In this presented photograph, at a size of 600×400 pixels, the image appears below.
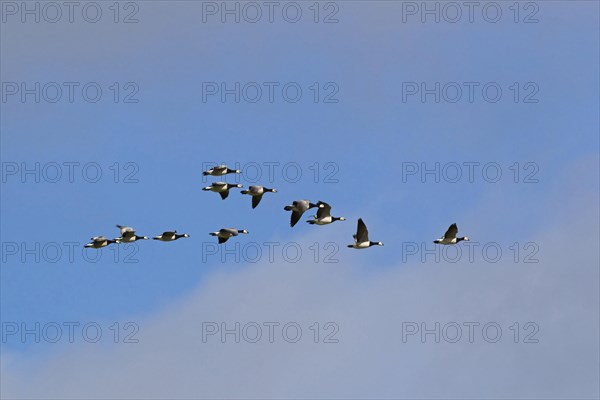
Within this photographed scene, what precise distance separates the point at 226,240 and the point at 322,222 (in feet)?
14.1

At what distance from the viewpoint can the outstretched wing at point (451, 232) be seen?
109000mm

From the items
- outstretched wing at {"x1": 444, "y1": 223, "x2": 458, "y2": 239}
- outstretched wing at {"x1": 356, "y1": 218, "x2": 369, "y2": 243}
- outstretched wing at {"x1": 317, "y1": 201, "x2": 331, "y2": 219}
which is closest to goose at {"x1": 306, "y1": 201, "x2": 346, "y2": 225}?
outstretched wing at {"x1": 317, "y1": 201, "x2": 331, "y2": 219}

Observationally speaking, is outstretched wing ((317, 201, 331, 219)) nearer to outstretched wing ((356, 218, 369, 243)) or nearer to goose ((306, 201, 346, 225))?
goose ((306, 201, 346, 225))

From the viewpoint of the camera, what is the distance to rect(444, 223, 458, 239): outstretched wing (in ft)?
358

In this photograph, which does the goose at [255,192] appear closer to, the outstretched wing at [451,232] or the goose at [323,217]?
the goose at [323,217]

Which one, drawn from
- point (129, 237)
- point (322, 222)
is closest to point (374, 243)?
point (322, 222)

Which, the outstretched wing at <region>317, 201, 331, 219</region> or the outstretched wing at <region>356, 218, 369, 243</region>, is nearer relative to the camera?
the outstretched wing at <region>317, 201, 331, 219</region>

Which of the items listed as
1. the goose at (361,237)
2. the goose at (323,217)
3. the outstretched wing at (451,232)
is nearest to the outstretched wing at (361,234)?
the goose at (361,237)

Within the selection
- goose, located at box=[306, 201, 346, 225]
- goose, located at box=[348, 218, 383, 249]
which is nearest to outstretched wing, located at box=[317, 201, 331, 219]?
goose, located at box=[306, 201, 346, 225]

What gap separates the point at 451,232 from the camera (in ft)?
359

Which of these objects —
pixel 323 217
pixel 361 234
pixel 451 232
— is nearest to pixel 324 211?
pixel 323 217

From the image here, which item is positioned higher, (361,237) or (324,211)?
(324,211)

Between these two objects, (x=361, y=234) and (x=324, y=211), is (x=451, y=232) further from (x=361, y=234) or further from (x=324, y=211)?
(x=324, y=211)

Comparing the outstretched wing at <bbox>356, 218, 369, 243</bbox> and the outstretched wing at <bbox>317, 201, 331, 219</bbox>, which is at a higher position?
the outstretched wing at <bbox>317, 201, 331, 219</bbox>
